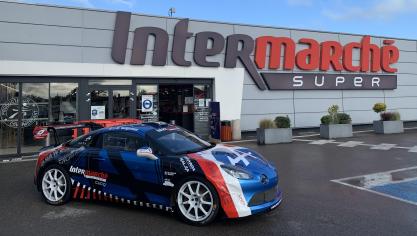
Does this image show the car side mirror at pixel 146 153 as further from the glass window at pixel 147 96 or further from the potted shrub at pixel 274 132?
the glass window at pixel 147 96

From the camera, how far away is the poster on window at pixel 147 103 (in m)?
15.4

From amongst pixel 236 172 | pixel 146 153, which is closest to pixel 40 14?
pixel 146 153

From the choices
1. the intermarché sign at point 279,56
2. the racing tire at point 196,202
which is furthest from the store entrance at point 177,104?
the racing tire at point 196,202

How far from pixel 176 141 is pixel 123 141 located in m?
0.84

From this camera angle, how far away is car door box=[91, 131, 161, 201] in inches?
214

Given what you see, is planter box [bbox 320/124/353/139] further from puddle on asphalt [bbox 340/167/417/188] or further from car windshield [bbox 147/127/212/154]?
car windshield [bbox 147/127/212/154]

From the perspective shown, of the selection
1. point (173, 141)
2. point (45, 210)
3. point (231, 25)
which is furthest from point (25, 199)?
point (231, 25)

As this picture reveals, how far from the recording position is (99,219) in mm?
5367

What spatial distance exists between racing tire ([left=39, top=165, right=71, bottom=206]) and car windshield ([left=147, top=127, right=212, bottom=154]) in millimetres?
1699

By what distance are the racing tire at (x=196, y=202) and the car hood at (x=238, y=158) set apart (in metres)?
0.42

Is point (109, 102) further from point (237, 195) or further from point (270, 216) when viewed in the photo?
point (237, 195)

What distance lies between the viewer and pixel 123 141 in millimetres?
5953

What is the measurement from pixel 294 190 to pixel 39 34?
11.0 meters

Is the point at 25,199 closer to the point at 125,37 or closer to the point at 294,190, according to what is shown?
the point at 294,190
